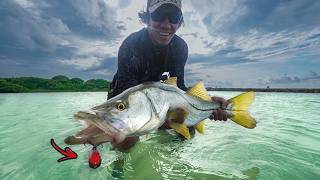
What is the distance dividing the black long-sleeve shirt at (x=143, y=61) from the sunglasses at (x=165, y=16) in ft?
1.90

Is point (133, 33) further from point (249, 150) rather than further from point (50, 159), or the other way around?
point (249, 150)

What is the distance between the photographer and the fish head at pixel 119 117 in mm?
2371

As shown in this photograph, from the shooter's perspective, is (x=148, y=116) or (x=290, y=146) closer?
(x=148, y=116)

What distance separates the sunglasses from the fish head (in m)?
2.32

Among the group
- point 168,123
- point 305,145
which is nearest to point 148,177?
point 168,123

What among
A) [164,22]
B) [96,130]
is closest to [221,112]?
[164,22]

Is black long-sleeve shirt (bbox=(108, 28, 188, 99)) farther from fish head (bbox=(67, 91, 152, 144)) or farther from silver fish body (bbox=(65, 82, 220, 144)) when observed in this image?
fish head (bbox=(67, 91, 152, 144))

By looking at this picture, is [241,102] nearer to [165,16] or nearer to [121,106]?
[165,16]

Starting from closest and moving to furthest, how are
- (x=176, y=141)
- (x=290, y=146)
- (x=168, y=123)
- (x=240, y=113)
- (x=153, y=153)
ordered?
(x=168, y=123) → (x=240, y=113) → (x=153, y=153) → (x=290, y=146) → (x=176, y=141)

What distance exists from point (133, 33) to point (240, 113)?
2443 millimetres

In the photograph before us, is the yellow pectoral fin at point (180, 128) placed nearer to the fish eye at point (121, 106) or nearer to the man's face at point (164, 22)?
the fish eye at point (121, 106)

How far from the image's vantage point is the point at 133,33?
5352 mm

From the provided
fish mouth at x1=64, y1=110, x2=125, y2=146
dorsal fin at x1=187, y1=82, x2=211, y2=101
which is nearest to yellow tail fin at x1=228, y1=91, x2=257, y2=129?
dorsal fin at x1=187, y1=82, x2=211, y2=101

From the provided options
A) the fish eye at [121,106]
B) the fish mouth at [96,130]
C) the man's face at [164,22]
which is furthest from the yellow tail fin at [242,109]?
the fish mouth at [96,130]
